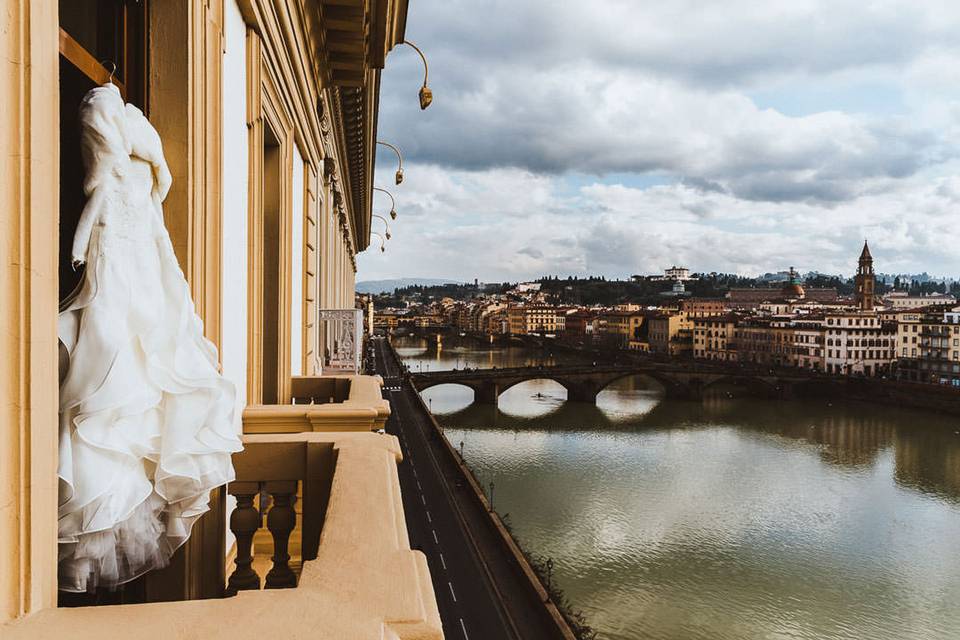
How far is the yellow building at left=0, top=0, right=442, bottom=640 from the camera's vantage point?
3.58ft

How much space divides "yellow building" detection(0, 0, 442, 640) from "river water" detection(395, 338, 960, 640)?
1110 centimetres

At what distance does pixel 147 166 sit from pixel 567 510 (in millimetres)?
18756

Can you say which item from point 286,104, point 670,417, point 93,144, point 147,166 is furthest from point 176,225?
point 670,417

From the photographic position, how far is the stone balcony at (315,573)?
3.37ft

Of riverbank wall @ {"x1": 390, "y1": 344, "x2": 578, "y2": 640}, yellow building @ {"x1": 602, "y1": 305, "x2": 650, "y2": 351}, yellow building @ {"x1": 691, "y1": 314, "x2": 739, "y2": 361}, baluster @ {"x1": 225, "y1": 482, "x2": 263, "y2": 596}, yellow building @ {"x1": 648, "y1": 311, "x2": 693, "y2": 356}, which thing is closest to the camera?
baluster @ {"x1": 225, "y1": 482, "x2": 263, "y2": 596}

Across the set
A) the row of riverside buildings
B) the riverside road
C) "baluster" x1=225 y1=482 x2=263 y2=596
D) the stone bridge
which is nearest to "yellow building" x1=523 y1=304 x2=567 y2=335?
the row of riverside buildings

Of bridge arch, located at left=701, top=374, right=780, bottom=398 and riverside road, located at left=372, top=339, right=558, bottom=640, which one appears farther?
bridge arch, located at left=701, top=374, right=780, bottom=398

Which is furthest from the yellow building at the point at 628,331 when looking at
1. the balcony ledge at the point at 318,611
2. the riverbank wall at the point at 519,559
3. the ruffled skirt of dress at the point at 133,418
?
the balcony ledge at the point at 318,611

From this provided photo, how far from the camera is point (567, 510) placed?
63.5 feet

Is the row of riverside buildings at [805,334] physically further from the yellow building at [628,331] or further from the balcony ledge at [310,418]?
the balcony ledge at [310,418]

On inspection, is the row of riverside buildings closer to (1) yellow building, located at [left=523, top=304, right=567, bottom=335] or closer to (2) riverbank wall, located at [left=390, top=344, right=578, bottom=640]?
(1) yellow building, located at [left=523, top=304, right=567, bottom=335]

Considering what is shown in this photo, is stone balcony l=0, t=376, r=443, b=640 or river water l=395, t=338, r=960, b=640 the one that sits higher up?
stone balcony l=0, t=376, r=443, b=640

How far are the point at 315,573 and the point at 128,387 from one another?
19.3 inches

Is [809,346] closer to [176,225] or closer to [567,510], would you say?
[567,510]
